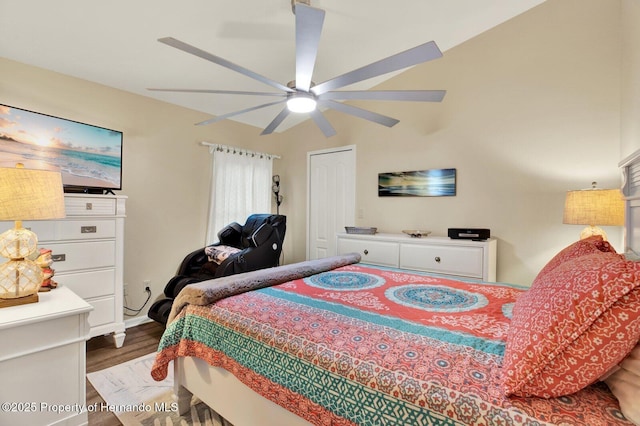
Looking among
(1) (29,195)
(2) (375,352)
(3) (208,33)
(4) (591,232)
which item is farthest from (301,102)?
(4) (591,232)

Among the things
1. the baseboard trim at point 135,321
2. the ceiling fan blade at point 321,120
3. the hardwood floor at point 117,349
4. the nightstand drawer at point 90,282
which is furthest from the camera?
the baseboard trim at point 135,321

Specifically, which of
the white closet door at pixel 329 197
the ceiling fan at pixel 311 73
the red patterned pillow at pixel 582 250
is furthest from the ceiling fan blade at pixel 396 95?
the white closet door at pixel 329 197

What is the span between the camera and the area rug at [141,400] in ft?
5.64

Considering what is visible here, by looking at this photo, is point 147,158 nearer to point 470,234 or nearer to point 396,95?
point 396,95

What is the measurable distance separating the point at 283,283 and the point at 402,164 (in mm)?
2328

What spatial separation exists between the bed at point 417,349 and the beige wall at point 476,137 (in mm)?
962

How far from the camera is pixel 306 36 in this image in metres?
1.49

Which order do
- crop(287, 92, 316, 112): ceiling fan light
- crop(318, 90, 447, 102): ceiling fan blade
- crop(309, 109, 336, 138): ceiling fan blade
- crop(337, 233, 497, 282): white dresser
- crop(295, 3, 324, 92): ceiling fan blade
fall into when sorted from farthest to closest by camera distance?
crop(337, 233, 497, 282): white dresser, crop(309, 109, 336, 138): ceiling fan blade, crop(287, 92, 316, 112): ceiling fan light, crop(318, 90, 447, 102): ceiling fan blade, crop(295, 3, 324, 92): ceiling fan blade

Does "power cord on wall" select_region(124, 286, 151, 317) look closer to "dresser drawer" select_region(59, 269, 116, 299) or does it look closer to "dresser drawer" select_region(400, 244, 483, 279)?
"dresser drawer" select_region(59, 269, 116, 299)

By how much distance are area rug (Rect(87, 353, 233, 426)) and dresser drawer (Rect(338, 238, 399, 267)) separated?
211cm

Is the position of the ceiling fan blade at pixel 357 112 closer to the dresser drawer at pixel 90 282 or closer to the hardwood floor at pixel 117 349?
the dresser drawer at pixel 90 282

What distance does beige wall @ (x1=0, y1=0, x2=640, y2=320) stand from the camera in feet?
8.24

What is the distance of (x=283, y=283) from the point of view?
193 centimetres

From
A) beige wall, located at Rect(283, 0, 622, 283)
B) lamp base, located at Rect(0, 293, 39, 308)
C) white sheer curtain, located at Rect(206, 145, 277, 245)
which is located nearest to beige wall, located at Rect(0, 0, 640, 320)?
beige wall, located at Rect(283, 0, 622, 283)
